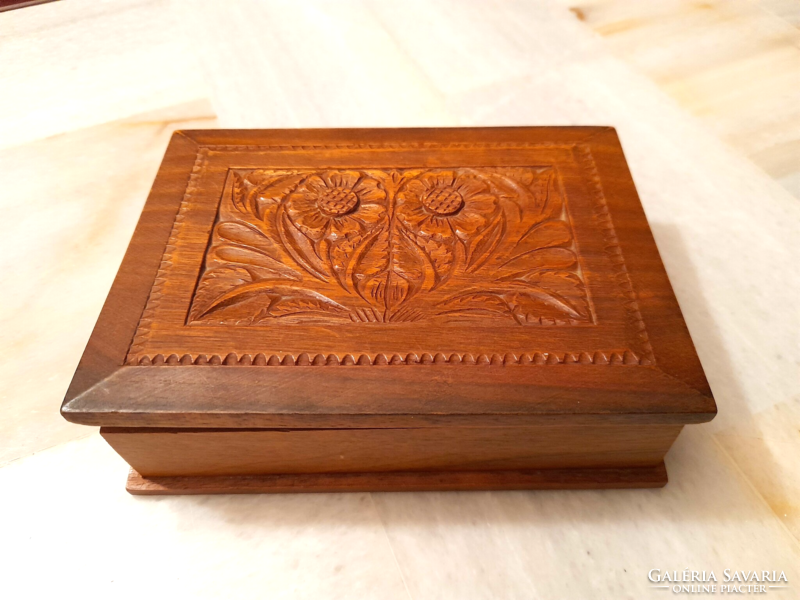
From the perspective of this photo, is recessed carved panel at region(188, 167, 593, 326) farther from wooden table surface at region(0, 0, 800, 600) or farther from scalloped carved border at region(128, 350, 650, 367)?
wooden table surface at region(0, 0, 800, 600)

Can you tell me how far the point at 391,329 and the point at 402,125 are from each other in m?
0.91

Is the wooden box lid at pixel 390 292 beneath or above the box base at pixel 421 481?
above

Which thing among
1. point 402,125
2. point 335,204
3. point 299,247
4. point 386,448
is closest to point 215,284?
point 299,247

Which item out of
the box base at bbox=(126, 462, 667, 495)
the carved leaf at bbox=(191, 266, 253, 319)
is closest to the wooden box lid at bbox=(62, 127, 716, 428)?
the carved leaf at bbox=(191, 266, 253, 319)

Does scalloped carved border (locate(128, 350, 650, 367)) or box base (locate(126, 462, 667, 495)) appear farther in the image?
box base (locate(126, 462, 667, 495))

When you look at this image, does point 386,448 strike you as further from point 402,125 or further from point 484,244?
point 402,125

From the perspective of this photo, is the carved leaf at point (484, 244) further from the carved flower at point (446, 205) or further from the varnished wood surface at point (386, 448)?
the varnished wood surface at point (386, 448)

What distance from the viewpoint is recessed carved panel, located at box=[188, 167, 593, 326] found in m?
0.95

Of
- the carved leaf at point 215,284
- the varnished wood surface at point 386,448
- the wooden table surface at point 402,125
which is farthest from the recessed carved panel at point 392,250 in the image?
the wooden table surface at point 402,125

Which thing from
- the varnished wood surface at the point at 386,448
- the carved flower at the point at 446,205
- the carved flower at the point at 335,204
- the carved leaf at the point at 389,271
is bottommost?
the varnished wood surface at the point at 386,448

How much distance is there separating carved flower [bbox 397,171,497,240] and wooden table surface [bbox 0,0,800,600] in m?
0.45

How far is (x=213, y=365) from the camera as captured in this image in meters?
0.88

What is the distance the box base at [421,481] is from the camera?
3.27ft

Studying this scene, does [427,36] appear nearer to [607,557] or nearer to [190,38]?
[190,38]
